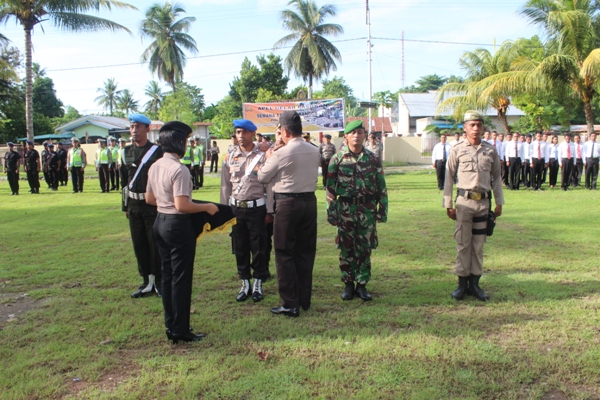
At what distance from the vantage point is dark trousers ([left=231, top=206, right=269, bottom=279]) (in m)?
5.29

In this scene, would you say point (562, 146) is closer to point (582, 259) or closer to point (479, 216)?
point (582, 259)

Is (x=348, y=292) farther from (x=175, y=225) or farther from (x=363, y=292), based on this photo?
(x=175, y=225)

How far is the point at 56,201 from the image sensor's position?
14727 millimetres

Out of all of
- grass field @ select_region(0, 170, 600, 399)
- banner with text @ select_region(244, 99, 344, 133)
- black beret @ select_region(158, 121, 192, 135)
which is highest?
banner with text @ select_region(244, 99, 344, 133)

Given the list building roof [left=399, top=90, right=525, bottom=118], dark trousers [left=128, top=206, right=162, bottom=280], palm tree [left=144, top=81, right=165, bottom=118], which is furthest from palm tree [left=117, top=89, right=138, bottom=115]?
dark trousers [left=128, top=206, right=162, bottom=280]

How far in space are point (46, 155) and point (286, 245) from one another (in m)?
16.6

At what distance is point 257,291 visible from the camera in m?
5.30

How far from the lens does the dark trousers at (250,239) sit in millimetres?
5285

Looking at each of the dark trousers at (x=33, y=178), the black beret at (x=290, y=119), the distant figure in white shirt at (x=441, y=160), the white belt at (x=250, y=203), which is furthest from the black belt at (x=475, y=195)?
the dark trousers at (x=33, y=178)

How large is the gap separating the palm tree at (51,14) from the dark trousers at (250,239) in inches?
830

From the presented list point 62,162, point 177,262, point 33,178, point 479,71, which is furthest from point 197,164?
point 479,71

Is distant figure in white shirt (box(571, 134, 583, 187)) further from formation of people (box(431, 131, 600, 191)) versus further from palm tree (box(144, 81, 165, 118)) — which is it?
palm tree (box(144, 81, 165, 118))

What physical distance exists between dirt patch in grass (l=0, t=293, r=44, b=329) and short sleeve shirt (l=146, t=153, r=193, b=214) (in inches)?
82.9

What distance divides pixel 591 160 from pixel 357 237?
→ 522 inches
